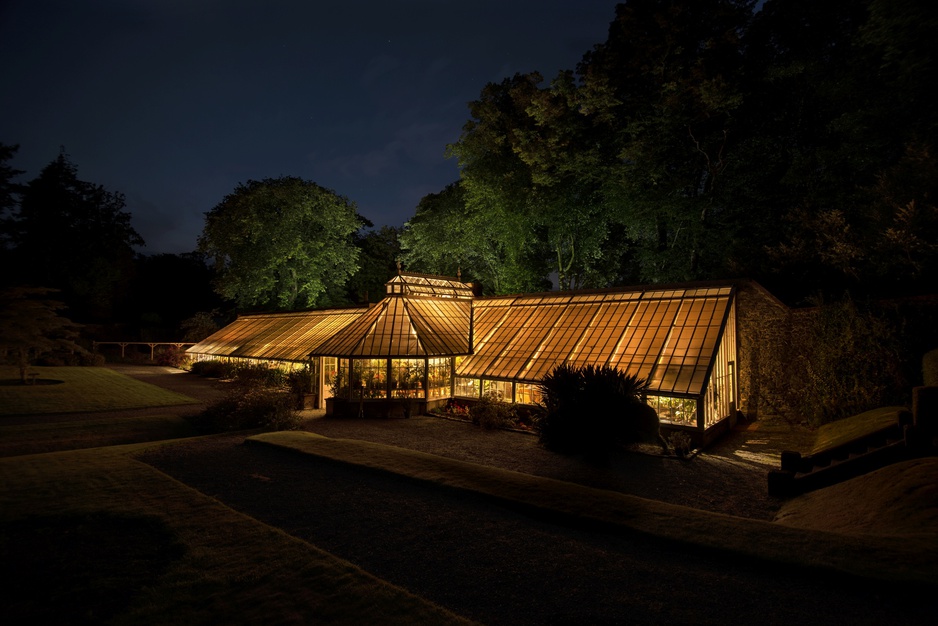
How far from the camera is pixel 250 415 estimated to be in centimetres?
1307

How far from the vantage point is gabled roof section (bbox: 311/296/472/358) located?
619 inches

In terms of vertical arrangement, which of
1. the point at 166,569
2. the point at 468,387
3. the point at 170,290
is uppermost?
the point at 170,290

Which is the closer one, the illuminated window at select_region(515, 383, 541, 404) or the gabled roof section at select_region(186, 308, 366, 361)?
the illuminated window at select_region(515, 383, 541, 404)

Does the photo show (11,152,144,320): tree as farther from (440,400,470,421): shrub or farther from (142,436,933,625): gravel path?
(142,436,933,625): gravel path

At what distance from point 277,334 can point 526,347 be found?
1558 cm

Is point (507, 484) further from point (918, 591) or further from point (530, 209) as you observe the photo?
point (530, 209)

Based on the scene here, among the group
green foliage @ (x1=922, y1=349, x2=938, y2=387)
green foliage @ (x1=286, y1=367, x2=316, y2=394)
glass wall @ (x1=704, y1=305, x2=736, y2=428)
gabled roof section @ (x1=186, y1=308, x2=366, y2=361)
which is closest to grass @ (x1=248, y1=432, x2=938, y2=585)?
green foliage @ (x1=922, y1=349, x2=938, y2=387)

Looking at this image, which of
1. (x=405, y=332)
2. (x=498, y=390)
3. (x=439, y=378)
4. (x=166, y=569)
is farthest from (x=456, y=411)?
(x=166, y=569)

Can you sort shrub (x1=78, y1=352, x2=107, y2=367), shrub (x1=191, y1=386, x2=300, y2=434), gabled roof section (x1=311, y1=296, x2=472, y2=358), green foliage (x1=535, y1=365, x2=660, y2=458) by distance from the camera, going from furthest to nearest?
shrub (x1=78, y1=352, x2=107, y2=367), gabled roof section (x1=311, y1=296, x2=472, y2=358), shrub (x1=191, y1=386, x2=300, y2=434), green foliage (x1=535, y1=365, x2=660, y2=458)

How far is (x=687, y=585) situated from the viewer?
14.5 ft

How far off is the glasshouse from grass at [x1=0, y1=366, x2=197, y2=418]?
555 cm

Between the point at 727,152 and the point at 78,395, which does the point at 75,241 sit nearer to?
the point at 78,395

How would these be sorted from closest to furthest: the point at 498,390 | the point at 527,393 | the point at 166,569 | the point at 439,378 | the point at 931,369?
the point at 166,569 → the point at 931,369 → the point at 527,393 → the point at 498,390 → the point at 439,378

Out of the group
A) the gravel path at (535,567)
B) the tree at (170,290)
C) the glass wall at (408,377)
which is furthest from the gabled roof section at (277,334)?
the tree at (170,290)
